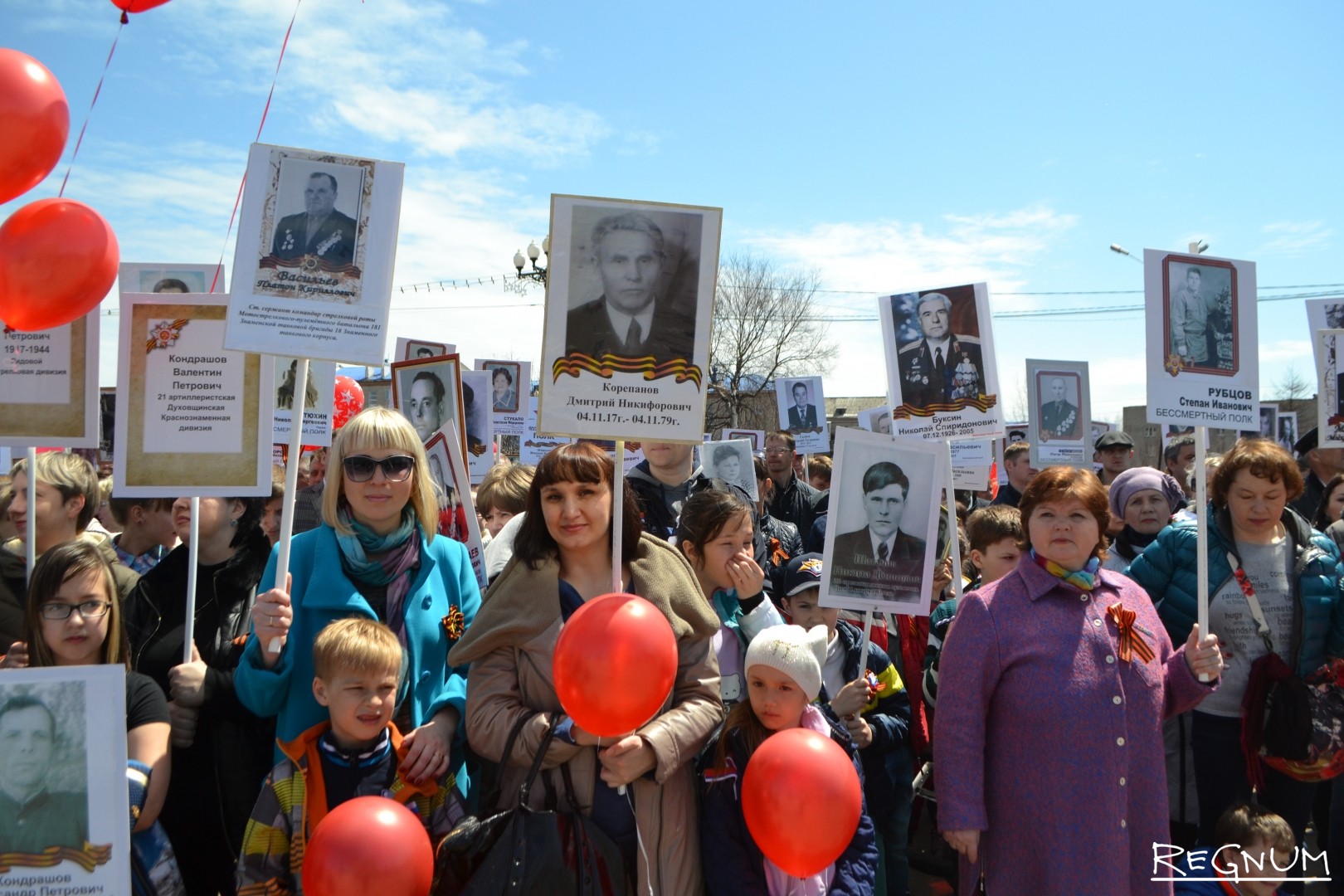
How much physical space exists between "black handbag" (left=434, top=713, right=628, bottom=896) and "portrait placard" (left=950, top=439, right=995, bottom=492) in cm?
650

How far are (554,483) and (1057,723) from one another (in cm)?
174

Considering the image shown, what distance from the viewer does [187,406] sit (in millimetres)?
3479

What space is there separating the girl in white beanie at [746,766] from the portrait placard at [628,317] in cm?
76

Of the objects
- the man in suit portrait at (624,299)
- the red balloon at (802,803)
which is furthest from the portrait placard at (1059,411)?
the red balloon at (802,803)

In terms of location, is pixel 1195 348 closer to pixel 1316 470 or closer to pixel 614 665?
pixel 614 665

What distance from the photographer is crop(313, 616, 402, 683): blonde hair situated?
9.62ft

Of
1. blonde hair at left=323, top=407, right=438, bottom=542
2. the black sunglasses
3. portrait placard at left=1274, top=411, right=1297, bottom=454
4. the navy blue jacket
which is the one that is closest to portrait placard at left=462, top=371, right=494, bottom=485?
blonde hair at left=323, top=407, right=438, bottom=542

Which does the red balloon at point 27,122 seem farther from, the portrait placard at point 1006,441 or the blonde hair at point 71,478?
the portrait placard at point 1006,441

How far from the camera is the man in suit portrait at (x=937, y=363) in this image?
204 inches

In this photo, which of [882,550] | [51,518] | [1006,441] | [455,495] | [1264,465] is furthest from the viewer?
[1006,441]

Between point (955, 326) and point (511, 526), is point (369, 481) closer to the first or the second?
point (511, 526)

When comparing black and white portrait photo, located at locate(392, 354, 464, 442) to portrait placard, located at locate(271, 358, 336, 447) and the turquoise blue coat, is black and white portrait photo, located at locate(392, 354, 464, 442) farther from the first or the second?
the turquoise blue coat

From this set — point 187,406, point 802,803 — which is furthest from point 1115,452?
point 187,406

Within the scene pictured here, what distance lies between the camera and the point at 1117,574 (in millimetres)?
3549
